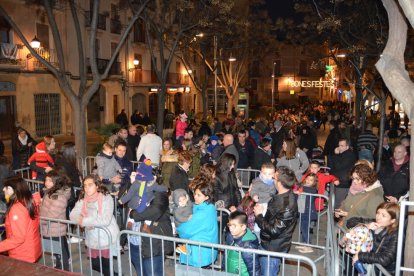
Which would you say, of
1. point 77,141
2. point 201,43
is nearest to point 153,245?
point 77,141

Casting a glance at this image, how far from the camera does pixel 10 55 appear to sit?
18656 mm

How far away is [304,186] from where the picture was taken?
7.00 meters

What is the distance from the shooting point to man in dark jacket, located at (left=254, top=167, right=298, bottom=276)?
15.5ft

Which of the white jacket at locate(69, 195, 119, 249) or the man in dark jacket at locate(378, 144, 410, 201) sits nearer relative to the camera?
the white jacket at locate(69, 195, 119, 249)

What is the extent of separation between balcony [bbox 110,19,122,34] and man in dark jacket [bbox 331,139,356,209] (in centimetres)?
2494

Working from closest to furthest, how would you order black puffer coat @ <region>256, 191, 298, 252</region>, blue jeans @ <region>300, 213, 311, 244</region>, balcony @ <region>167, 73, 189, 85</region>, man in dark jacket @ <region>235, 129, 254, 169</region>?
black puffer coat @ <region>256, 191, 298, 252</region>, blue jeans @ <region>300, 213, 311, 244</region>, man in dark jacket @ <region>235, 129, 254, 169</region>, balcony @ <region>167, 73, 189, 85</region>

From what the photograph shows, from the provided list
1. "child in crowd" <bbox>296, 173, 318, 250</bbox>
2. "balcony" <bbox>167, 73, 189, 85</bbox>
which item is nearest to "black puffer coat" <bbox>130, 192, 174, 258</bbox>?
"child in crowd" <bbox>296, 173, 318, 250</bbox>

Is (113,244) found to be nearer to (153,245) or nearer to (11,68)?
(153,245)

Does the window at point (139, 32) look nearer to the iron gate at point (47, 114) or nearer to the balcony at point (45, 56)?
the iron gate at point (47, 114)

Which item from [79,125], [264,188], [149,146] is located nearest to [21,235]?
[264,188]

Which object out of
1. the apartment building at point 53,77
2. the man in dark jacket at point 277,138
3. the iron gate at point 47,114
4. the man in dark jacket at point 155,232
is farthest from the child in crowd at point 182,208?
the iron gate at point 47,114

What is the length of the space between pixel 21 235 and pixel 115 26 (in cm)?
2740

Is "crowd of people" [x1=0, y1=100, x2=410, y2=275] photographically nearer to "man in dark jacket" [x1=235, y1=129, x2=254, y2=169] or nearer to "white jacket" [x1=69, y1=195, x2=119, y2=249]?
"white jacket" [x1=69, y1=195, x2=119, y2=249]

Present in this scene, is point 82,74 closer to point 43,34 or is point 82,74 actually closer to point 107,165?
point 107,165
